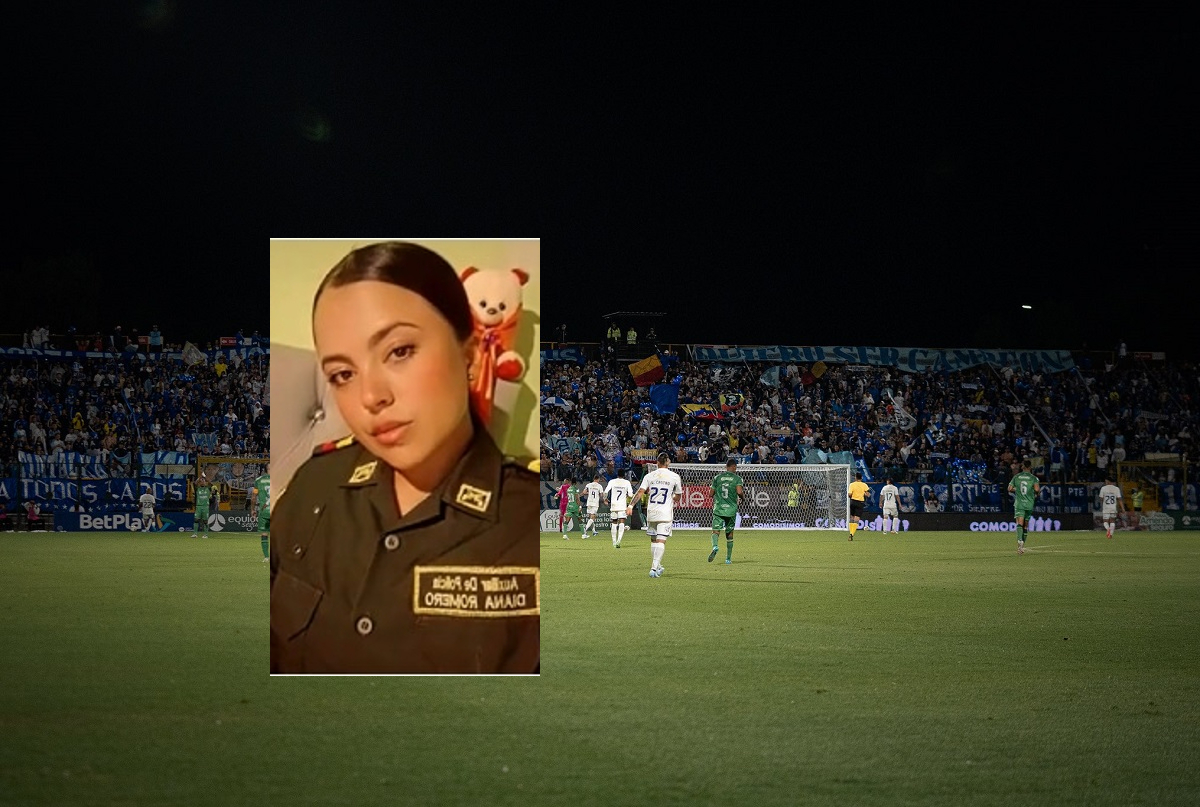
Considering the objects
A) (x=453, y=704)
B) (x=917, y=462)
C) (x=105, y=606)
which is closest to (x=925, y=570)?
(x=105, y=606)

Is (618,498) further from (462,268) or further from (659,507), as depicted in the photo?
(462,268)

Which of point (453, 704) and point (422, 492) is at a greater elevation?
point (422, 492)

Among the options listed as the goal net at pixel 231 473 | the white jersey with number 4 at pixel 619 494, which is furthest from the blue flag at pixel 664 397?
the white jersey with number 4 at pixel 619 494

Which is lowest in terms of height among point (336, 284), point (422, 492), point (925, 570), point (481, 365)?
point (925, 570)

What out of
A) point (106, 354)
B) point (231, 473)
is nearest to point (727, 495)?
point (231, 473)

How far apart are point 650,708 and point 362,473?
2821 mm

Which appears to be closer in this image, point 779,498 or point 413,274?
point 413,274

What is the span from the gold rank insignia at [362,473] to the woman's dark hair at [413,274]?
1.04 m

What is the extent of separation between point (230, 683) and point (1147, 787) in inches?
272

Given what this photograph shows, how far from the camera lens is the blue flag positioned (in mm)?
54344

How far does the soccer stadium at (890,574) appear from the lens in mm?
Result: 8164

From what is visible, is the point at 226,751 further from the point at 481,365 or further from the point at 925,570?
the point at 925,570

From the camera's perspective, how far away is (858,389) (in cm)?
5694

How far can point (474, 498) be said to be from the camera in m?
8.56
